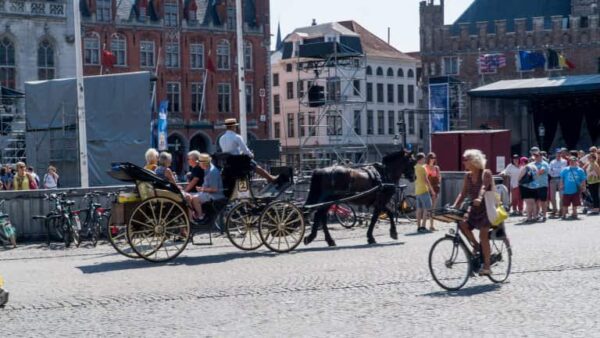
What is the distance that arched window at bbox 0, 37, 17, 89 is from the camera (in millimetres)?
50219

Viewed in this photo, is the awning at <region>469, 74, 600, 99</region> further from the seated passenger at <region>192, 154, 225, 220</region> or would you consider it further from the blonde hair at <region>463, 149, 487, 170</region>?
the blonde hair at <region>463, 149, 487, 170</region>

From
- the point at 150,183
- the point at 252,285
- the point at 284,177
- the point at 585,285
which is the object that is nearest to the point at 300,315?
the point at 252,285

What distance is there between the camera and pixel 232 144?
15.9 meters

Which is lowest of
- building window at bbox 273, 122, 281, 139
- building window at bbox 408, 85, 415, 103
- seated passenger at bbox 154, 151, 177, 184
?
seated passenger at bbox 154, 151, 177, 184

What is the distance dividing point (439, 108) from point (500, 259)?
36.4 metres

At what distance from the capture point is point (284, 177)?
54.5 ft

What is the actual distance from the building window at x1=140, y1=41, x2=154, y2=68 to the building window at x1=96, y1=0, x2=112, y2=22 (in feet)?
8.45

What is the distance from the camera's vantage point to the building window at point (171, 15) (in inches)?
2430

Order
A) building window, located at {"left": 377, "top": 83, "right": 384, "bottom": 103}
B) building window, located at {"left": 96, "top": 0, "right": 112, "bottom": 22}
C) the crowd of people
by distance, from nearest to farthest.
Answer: the crowd of people
building window, located at {"left": 96, "top": 0, "right": 112, "bottom": 22}
building window, located at {"left": 377, "top": 83, "right": 384, "bottom": 103}

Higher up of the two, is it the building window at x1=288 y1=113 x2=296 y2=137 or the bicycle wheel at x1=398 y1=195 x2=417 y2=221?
the building window at x1=288 y1=113 x2=296 y2=137

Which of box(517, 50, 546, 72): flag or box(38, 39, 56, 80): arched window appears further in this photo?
box(517, 50, 546, 72): flag

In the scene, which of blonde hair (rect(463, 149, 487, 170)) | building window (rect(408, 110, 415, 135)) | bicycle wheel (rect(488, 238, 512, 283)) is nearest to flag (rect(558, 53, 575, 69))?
building window (rect(408, 110, 415, 135))

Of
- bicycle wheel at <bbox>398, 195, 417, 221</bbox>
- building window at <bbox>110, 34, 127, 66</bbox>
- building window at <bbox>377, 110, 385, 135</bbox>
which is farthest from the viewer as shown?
building window at <bbox>377, 110, 385, 135</bbox>

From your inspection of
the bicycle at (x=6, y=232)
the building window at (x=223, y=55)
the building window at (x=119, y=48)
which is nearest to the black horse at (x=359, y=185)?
the bicycle at (x=6, y=232)
